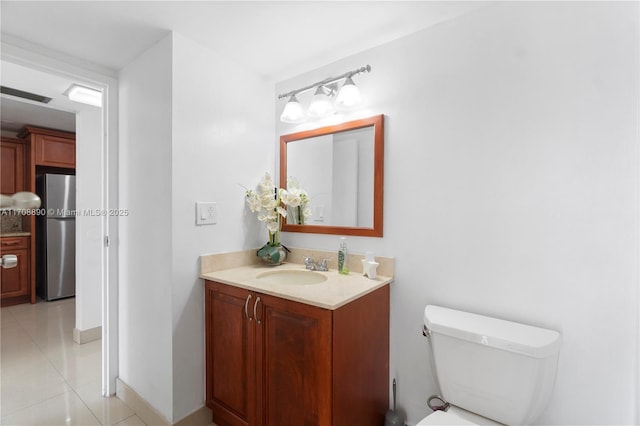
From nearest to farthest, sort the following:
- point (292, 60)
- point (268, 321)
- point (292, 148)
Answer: point (268, 321), point (292, 60), point (292, 148)

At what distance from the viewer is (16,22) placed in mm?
1469

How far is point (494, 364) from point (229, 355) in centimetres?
124

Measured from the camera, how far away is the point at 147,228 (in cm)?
173

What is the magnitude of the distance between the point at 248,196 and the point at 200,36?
3.04 ft

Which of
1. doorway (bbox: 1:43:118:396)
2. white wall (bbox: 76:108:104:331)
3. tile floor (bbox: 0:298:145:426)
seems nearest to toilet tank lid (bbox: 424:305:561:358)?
tile floor (bbox: 0:298:145:426)

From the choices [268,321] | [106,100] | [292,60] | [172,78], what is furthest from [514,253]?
[106,100]

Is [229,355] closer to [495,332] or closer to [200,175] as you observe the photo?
[200,175]

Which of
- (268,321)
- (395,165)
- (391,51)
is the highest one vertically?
(391,51)

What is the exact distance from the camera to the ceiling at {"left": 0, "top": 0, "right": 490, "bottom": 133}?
138cm

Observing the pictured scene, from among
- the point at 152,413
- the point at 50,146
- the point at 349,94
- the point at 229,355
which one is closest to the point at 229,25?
the point at 349,94

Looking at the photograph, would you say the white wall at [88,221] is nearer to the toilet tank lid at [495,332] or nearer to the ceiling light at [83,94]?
the ceiling light at [83,94]

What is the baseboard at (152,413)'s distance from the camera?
64.1 inches

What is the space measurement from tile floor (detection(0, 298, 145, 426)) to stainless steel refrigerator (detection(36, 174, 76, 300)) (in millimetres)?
449

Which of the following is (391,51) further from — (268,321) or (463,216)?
(268,321)
